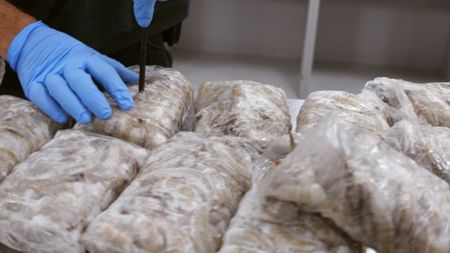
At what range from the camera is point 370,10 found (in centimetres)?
353

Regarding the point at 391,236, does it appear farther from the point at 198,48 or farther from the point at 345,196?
the point at 198,48

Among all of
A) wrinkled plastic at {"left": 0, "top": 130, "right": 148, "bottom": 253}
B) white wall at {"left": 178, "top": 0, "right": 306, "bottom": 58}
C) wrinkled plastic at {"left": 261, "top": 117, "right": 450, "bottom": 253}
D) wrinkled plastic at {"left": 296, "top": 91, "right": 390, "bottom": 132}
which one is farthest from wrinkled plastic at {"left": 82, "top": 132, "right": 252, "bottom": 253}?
white wall at {"left": 178, "top": 0, "right": 306, "bottom": 58}

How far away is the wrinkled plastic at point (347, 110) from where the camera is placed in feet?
4.54

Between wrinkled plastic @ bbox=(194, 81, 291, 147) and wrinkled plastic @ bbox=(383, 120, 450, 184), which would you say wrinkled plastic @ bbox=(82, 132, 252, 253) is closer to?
wrinkled plastic @ bbox=(194, 81, 291, 147)

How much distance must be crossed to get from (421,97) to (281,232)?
75 centimetres

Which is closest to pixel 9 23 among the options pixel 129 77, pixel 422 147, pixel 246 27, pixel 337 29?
pixel 129 77

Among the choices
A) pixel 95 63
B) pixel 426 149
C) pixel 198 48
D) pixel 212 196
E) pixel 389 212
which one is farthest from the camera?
pixel 198 48

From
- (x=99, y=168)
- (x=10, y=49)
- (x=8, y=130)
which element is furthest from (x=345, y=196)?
(x=10, y=49)

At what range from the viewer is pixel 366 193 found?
3.06 ft

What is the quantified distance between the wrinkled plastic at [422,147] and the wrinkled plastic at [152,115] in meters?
0.53

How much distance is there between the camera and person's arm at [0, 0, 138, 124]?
1.38 m

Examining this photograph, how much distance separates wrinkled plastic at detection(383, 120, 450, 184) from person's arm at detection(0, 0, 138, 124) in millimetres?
643

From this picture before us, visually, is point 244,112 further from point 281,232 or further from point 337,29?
point 337,29

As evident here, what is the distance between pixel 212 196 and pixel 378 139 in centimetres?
33
